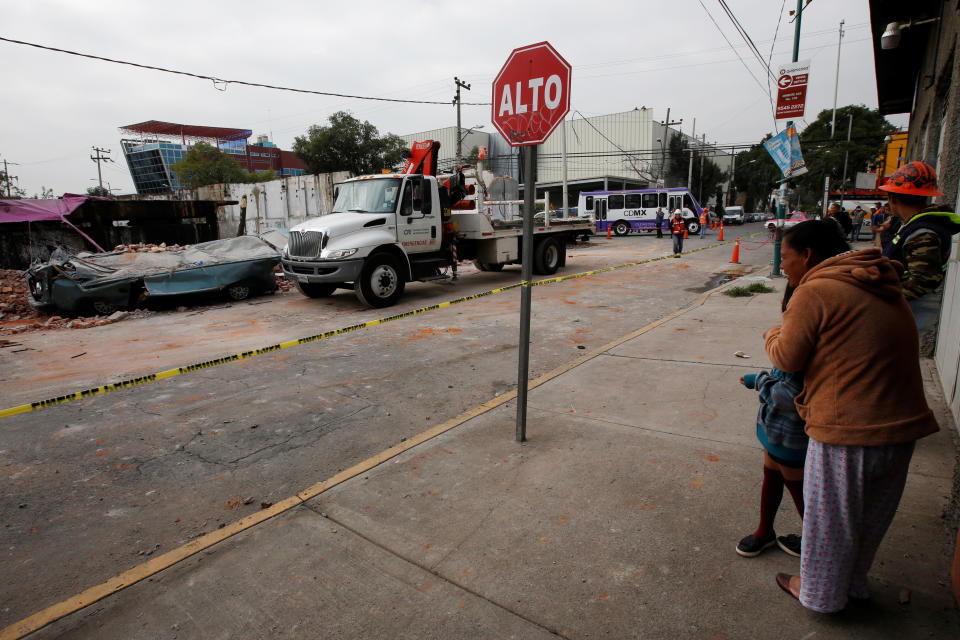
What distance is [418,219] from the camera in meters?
11.0

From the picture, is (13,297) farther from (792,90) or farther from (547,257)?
(792,90)

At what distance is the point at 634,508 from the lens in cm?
297

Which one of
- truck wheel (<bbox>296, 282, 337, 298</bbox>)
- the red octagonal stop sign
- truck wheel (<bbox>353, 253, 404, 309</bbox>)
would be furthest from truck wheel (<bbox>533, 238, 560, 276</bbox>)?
the red octagonal stop sign

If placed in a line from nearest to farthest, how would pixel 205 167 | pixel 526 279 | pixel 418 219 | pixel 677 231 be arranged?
pixel 526 279
pixel 418 219
pixel 677 231
pixel 205 167

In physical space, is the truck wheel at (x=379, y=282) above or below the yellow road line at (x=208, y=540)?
above

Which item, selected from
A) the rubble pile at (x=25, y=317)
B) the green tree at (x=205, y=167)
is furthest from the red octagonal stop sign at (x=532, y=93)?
the green tree at (x=205, y=167)

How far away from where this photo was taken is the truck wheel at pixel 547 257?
14.4 m

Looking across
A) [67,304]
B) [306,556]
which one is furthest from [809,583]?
[67,304]

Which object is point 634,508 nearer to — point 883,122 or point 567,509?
point 567,509

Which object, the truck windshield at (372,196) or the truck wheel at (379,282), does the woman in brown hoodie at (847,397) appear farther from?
the truck windshield at (372,196)

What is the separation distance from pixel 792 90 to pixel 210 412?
12.1m

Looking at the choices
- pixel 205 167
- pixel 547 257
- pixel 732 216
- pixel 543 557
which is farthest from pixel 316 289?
pixel 205 167

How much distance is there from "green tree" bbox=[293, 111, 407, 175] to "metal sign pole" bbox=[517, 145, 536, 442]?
35516 mm

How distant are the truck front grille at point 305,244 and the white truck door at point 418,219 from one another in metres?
1.69
